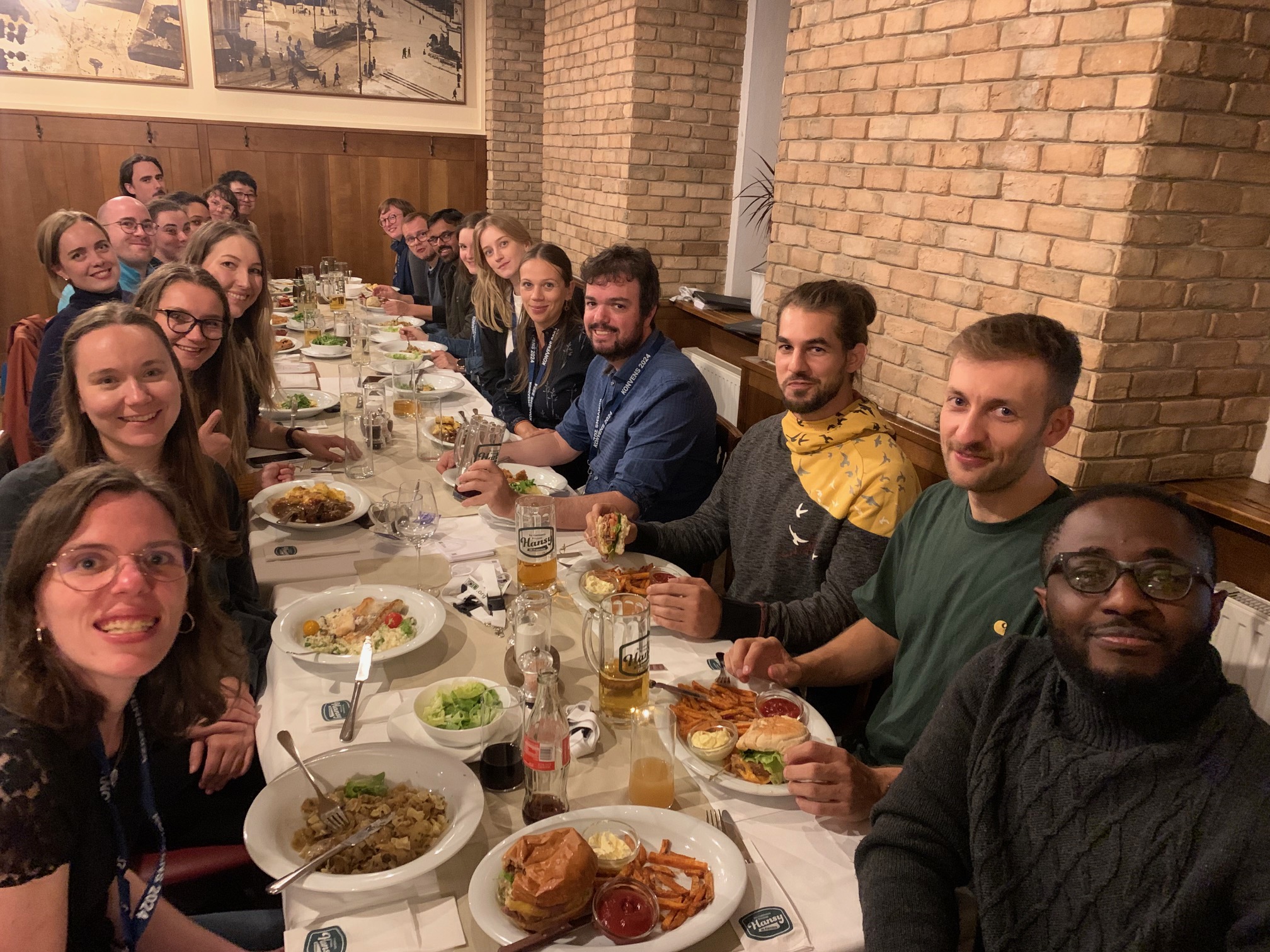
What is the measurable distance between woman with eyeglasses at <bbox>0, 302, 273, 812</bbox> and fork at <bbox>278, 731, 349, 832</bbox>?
0.50m

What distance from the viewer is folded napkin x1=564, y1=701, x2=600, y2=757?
4.75ft

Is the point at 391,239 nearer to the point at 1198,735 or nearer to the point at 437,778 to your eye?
the point at 437,778

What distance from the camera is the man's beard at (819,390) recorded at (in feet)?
6.89

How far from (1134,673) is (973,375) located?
67 centimetres

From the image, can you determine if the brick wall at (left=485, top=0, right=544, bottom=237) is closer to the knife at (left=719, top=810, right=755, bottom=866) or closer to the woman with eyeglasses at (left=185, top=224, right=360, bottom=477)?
the woman with eyeglasses at (left=185, top=224, right=360, bottom=477)

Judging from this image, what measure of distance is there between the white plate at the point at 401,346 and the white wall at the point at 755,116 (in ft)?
5.99

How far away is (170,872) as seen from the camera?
4.66 ft

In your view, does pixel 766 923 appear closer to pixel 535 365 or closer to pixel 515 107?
pixel 535 365

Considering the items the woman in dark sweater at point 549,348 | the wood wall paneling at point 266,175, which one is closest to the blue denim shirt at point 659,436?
the woman in dark sweater at point 549,348

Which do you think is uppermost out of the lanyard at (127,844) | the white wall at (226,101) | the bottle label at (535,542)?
the white wall at (226,101)

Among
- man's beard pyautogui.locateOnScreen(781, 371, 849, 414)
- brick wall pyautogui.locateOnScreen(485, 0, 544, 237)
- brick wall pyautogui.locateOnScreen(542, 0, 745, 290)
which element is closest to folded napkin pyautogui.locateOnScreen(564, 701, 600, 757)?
man's beard pyautogui.locateOnScreen(781, 371, 849, 414)

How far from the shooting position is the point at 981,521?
163 centimetres

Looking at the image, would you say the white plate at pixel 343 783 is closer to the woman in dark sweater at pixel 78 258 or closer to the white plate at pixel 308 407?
the white plate at pixel 308 407

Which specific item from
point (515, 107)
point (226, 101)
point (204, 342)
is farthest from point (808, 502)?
point (226, 101)
